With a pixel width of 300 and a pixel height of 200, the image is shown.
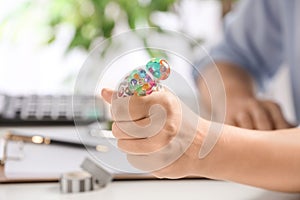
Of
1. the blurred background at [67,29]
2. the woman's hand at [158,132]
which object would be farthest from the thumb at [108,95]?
the blurred background at [67,29]

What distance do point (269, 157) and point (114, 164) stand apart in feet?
0.47

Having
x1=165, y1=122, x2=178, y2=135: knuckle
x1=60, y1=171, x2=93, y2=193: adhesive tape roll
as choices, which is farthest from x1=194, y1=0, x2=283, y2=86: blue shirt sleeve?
x1=165, y1=122, x2=178, y2=135: knuckle

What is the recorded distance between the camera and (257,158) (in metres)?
0.55

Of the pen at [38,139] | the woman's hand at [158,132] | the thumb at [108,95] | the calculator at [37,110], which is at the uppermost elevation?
the thumb at [108,95]

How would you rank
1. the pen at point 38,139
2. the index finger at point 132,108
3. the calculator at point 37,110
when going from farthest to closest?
the calculator at point 37,110 < the pen at point 38,139 < the index finger at point 132,108

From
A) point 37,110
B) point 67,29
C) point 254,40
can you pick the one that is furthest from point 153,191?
point 67,29

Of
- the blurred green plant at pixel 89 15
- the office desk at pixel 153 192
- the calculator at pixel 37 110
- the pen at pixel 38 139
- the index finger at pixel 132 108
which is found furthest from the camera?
the blurred green plant at pixel 89 15

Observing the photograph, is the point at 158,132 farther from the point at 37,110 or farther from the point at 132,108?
the point at 37,110

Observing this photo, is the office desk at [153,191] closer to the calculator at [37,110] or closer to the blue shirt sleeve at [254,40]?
the calculator at [37,110]

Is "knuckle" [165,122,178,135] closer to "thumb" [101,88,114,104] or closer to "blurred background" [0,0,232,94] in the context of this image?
"thumb" [101,88,114,104]

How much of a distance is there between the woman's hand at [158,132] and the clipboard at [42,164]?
133mm

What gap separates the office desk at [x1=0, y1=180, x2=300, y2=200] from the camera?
0.63m

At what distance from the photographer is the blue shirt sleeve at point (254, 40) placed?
104cm

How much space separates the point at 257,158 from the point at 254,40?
1.82ft
